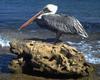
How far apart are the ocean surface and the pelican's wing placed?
0.98 m

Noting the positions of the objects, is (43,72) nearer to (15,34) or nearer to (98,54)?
(98,54)

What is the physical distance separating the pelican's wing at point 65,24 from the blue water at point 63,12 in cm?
99

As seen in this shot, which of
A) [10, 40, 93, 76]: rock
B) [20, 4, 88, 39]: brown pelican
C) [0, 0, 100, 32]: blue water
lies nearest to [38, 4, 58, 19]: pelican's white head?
[20, 4, 88, 39]: brown pelican

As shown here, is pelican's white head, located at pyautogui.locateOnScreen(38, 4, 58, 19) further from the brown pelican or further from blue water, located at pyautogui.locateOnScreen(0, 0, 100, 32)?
blue water, located at pyautogui.locateOnScreen(0, 0, 100, 32)

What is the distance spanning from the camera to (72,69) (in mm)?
10141

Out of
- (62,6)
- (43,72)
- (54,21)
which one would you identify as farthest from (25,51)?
(62,6)

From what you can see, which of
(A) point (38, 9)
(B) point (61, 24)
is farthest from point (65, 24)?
(A) point (38, 9)

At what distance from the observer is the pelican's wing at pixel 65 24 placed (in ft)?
38.0

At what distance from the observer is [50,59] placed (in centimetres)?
1031

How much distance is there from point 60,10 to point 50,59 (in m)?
12.5

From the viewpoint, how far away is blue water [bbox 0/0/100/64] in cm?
1396

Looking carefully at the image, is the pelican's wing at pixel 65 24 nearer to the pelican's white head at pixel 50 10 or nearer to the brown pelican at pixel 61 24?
the brown pelican at pixel 61 24

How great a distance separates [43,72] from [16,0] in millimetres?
14685

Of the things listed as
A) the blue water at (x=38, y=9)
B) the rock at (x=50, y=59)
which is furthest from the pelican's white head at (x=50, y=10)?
the blue water at (x=38, y=9)
